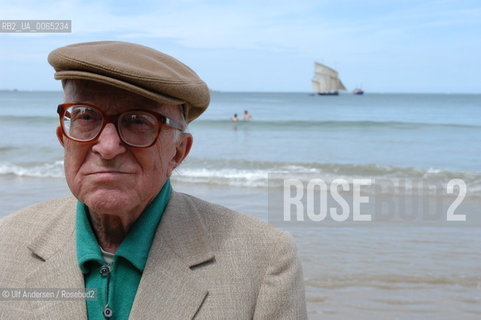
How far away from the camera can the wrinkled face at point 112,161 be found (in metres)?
1.36

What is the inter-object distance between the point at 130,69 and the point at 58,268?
1.66 ft

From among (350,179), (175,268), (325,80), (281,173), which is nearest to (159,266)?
(175,268)

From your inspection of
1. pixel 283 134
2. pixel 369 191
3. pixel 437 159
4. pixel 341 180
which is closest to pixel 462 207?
pixel 369 191

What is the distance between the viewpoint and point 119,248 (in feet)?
4.75

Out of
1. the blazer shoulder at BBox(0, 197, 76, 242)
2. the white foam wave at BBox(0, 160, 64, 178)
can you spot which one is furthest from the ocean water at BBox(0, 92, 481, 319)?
the blazer shoulder at BBox(0, 197, 76, 242)

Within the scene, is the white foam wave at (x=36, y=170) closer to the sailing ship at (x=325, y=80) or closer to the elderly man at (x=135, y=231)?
the elderly man at (x=135, y=231)

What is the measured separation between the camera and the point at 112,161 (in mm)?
1377

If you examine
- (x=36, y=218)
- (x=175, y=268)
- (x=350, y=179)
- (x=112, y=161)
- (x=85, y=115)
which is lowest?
(x=350, y=179)

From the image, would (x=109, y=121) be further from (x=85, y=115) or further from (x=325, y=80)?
(x=325, y=80)

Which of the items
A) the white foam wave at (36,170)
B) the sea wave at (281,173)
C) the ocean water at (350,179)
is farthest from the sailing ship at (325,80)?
the white foam wave at (36,170)

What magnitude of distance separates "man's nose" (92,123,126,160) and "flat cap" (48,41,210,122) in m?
0.11

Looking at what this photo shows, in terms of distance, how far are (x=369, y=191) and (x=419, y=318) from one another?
224 inches

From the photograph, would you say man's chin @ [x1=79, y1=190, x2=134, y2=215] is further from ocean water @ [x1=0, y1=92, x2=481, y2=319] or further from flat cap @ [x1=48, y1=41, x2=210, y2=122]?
ocean water @ [x1=0, y1=92, x2=481, y2=319]

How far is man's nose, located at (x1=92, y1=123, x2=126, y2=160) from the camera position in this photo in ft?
4.44
